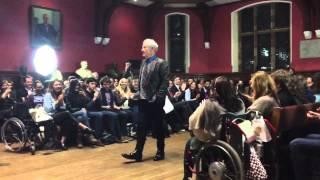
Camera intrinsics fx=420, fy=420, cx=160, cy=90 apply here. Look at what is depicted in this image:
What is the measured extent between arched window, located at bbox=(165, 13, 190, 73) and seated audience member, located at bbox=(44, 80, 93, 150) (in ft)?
20.1

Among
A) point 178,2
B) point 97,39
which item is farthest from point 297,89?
point 178,2

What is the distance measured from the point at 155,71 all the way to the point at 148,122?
1.92ft

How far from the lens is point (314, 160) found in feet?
10.5

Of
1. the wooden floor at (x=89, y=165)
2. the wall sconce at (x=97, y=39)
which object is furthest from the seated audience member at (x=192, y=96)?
the wall sconce at (x=97, y=39)

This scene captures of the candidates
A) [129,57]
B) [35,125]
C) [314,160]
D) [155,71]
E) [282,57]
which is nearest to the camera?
[314,160]

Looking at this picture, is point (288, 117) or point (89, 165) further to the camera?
point (89, 165)

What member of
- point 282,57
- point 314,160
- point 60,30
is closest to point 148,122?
point 314,160

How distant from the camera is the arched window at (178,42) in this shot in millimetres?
11617

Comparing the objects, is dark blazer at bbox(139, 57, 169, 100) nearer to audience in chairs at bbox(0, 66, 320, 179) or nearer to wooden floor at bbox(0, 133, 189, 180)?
audience in chairs at bbox(0, 66, 320, 179)

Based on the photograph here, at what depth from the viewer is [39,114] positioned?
5500mm

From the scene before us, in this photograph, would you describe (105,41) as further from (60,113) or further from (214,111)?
(214,111)

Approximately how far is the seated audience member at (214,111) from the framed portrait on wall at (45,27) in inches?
252

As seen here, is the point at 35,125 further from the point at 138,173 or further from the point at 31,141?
the point at 138,173

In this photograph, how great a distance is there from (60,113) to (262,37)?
21.7 feet
